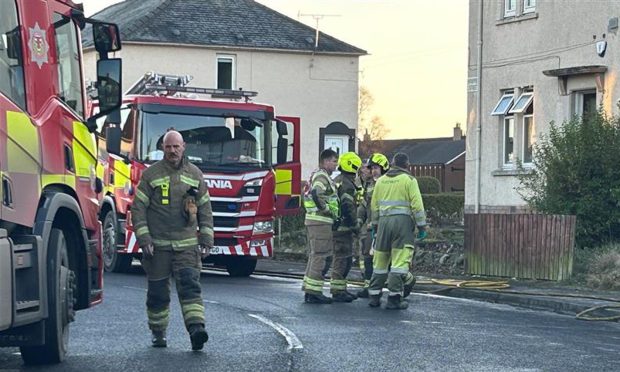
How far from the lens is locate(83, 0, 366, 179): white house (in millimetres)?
51125

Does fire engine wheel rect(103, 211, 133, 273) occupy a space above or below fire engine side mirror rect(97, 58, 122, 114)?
below

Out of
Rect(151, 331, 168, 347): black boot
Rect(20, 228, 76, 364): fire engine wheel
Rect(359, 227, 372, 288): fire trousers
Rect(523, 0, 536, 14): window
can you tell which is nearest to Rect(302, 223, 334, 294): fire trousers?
Rect(359, 227, 372, 288): fire trousers

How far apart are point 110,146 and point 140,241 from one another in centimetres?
903

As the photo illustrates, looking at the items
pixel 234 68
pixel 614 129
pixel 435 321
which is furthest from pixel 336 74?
pixel 435 321

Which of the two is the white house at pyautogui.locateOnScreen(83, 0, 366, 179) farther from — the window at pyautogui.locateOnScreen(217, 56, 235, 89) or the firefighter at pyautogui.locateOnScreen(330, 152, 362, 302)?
the firefighter at pyautogui.locateOnScreen(330, 152, 362, 302)

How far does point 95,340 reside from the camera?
464 inches

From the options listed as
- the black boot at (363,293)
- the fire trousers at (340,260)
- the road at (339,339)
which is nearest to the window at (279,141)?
the black boot at (363,293)

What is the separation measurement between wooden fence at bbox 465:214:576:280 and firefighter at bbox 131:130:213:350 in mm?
9196

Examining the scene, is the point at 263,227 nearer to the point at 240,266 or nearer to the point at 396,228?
the point at 240,266

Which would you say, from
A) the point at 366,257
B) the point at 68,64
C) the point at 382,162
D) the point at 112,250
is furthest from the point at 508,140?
the point at 68,64

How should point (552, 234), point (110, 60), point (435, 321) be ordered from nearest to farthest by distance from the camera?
point (110, 60)
point (435, 321)
point (552, 234)

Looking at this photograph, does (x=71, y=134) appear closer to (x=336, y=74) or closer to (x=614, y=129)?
(x=614, y=129)

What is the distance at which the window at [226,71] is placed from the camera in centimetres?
5241

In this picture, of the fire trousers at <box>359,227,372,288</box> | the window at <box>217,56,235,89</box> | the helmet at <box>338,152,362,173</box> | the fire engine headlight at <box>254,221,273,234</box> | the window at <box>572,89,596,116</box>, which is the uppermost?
the window at <box>217,56,235,89</box>
